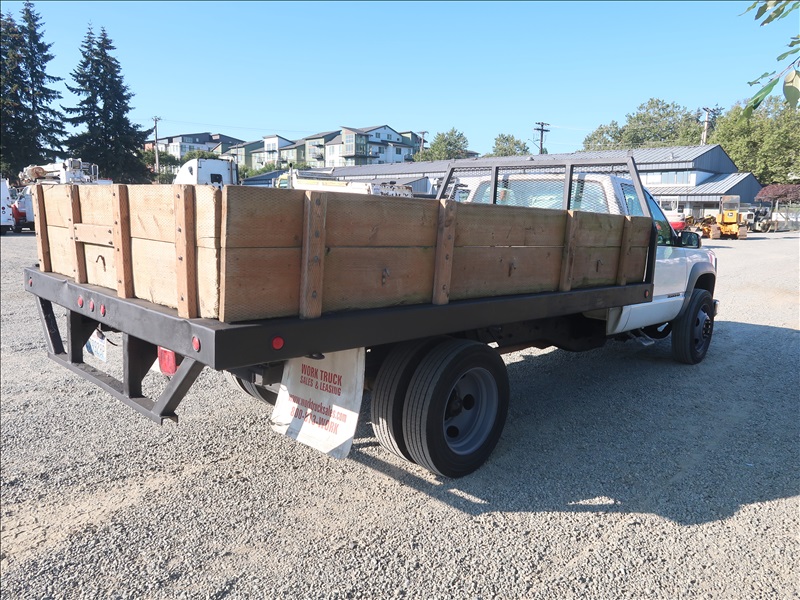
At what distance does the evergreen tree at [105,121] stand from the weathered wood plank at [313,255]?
50.0 m

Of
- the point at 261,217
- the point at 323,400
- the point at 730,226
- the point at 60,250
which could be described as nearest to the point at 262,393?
the point at 323,400

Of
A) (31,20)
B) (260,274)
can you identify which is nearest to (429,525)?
(260,274)

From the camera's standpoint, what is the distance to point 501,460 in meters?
3.85

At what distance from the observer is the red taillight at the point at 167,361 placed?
3023 millimetres

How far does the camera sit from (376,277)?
276 cm

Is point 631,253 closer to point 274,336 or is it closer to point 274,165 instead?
point 274,336

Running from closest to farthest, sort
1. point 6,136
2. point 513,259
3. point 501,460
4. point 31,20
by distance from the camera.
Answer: point 513,259, point 501,460, point 6,136, point 31,20

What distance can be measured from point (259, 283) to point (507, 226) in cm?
161

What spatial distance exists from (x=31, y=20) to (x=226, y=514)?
58149 mm

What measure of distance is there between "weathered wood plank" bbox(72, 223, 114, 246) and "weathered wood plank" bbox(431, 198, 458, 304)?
1.68m

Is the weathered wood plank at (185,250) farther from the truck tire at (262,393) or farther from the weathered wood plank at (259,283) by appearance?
the truck tire at (262,393)

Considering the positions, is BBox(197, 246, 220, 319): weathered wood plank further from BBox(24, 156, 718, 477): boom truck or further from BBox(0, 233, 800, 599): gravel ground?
BBox(0, 233, 800, 599): gravel ground

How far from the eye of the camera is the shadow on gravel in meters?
3.41

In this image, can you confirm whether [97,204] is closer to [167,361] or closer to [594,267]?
[167,361]
